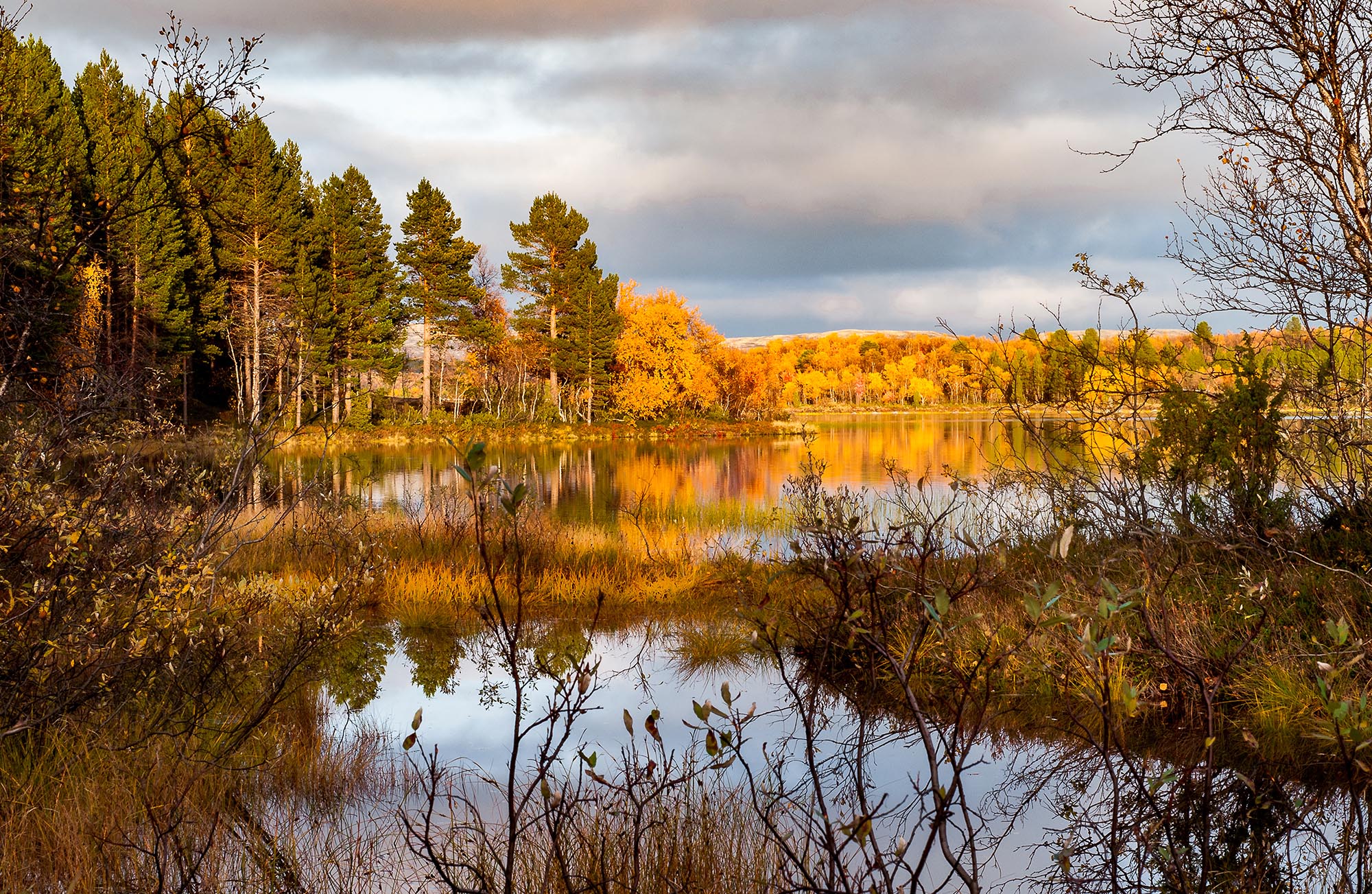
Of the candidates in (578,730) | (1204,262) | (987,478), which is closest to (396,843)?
(578,730)

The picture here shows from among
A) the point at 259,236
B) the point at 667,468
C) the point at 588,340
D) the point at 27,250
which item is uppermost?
the point at 259,236

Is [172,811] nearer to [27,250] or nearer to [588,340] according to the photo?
[27,250]

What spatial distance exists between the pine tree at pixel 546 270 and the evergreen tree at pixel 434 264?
434 centimetres

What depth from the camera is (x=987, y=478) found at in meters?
11.1

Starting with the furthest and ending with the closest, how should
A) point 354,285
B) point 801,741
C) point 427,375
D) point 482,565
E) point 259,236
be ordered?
point 427,375 → point 354,285 → point 259,236 → point 482,565 → point 801,741

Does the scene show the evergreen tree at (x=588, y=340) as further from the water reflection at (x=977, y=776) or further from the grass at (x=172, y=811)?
the grass at (x=172, y=811)

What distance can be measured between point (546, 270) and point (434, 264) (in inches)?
294

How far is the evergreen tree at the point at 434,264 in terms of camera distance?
43812 mm

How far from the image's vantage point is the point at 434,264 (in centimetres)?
4456

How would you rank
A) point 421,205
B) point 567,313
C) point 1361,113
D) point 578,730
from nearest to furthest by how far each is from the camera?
point 1361,113 < point 578,730 < point 421,205 < point 567,313

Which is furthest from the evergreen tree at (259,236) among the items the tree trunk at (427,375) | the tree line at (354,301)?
the tree trunk at (427,375)

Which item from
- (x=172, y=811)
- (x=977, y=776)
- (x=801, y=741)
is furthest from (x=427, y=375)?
(x=172, y=811)

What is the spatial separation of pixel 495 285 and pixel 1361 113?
48.3 meters

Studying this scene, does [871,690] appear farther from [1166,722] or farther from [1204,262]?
[1204,262]
